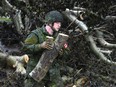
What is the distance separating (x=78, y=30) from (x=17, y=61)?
1774mm

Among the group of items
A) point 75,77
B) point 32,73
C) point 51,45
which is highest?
point 51,45

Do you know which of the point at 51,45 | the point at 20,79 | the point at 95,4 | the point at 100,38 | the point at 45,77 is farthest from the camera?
the point at 95,4

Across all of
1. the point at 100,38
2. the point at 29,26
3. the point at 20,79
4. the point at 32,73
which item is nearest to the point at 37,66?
the point at 32,73

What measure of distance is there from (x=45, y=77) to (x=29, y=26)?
424cm

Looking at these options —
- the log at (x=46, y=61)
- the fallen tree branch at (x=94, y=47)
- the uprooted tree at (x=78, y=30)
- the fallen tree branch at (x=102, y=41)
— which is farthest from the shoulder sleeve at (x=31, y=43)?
the fallen tree branch at (x=102, y=41)

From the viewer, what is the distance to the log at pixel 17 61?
705 centimetres

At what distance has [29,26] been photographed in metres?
8.68

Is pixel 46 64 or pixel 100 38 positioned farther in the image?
pixel 100 38

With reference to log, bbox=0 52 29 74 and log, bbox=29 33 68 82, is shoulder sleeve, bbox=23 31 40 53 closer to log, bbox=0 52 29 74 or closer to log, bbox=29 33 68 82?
log, bbox=29 33 68 82

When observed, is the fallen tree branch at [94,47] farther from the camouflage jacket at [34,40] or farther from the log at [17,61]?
the camouflage jacket at [34,40]

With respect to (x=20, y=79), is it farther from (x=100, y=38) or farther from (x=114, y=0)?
(x=114, y=0)

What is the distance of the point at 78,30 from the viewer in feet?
26.2

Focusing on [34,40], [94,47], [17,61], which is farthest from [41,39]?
[94,47]

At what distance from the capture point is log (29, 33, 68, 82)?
4414mm
